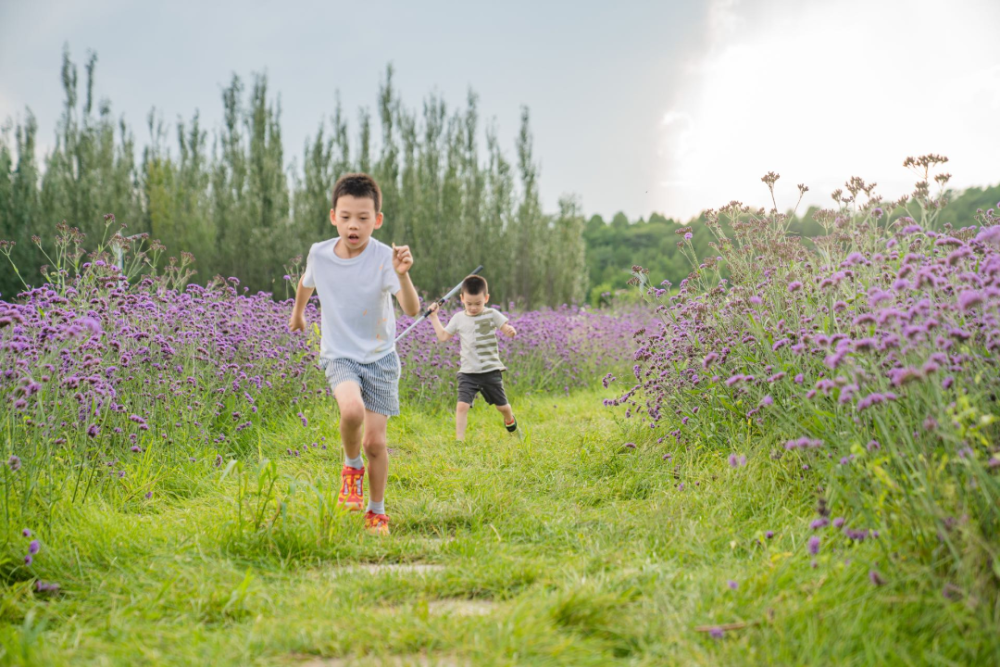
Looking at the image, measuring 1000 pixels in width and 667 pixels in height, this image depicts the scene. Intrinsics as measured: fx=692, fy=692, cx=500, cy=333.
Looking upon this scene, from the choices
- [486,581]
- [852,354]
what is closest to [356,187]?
[486,581]

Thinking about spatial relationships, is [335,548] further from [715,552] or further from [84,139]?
[84,139]

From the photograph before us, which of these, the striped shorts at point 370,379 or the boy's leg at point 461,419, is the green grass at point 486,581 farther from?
the boy's leg at point 461,419

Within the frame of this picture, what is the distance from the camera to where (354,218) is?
3367 mm

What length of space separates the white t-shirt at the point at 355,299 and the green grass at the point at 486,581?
708 mm

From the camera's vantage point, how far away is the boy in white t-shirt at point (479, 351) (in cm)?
585

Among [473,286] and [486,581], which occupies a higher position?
[473,286]

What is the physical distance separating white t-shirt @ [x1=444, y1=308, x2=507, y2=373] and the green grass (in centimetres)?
190

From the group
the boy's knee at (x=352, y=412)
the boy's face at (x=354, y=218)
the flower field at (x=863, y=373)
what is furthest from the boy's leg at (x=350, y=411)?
the flower field at (x=863, y=373)

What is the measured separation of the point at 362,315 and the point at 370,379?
32 centimetres

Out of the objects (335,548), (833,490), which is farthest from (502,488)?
(833,490)

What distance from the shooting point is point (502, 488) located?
13.1ft

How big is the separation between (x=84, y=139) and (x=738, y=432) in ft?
55.8

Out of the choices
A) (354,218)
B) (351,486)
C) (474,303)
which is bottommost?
(351,486)

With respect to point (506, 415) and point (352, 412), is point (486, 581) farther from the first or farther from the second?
point (506, 415)
